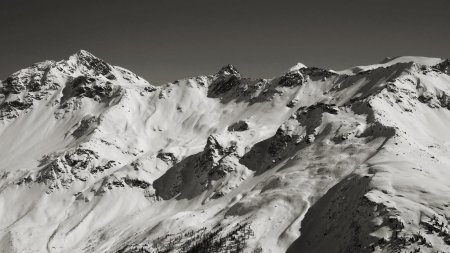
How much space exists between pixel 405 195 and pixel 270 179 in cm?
6025

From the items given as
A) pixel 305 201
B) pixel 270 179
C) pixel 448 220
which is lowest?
pixel 448 220

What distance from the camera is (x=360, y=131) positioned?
18800cm

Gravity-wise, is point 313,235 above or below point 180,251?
below

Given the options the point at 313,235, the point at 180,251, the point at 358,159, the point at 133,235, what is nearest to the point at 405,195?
the point at 313,235

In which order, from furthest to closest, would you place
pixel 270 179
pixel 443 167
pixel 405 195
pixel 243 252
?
pixel 270 179 → pixel 443 167 → pixel 243 252 → pixel 405 195

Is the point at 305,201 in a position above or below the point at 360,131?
below

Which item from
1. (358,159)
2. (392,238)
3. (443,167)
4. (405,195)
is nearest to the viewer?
(392,238)

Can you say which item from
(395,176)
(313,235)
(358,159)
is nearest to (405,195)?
(395,176)

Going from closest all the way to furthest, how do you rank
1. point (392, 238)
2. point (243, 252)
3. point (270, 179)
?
point (392, 238)
point (243, 252)
point (270, 179)

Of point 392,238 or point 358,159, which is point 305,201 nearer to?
point 358,159

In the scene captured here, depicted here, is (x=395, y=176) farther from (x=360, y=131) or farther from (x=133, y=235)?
(x=133, y=235)

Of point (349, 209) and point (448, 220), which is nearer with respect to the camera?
point (448, 220)

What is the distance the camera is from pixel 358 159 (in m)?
172

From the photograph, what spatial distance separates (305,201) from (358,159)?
27940 millimetres
